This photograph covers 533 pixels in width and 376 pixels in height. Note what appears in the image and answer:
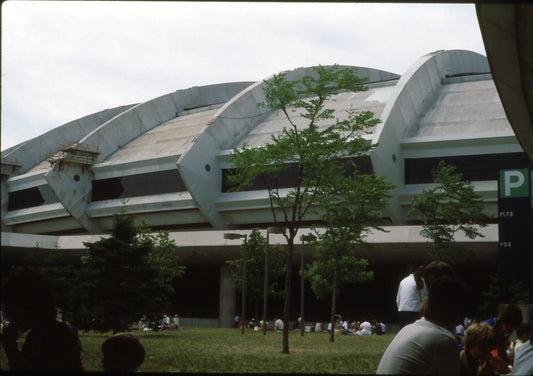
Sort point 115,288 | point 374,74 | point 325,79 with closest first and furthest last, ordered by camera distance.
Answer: point 325,79
point 115,288
point 374,74

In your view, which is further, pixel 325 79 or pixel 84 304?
pixel 84 304

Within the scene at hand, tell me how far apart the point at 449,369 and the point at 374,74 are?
218ft

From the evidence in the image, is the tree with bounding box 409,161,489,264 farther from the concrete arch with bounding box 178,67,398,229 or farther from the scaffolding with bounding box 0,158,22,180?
the scaffolding with bounding box 0,158,22,180

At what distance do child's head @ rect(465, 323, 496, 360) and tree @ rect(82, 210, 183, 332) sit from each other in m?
19.7

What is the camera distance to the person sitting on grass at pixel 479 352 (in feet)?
17.6

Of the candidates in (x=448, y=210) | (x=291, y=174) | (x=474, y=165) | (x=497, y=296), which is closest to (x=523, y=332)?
(x=448, y=210)

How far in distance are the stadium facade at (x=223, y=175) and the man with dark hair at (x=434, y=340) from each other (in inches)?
1358

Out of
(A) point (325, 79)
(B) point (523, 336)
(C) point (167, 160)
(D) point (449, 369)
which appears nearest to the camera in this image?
(D) point (449, 369)

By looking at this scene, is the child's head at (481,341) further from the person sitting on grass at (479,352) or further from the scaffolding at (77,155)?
the scaffolding at (77,155)

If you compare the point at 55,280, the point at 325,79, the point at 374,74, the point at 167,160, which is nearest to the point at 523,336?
the point at 325,79

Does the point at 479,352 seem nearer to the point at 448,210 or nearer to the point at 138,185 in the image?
the point at 448,210

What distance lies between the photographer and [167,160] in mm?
48625

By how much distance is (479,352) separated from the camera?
5363 mm

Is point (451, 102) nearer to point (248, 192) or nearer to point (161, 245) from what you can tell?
point (248, 192)
